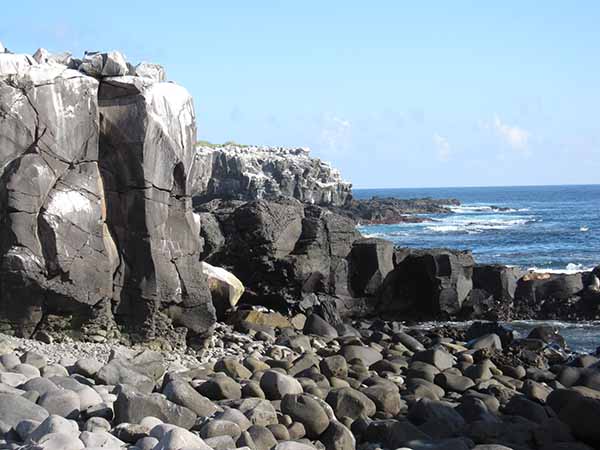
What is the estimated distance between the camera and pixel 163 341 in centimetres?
1527

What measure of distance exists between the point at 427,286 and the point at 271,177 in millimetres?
42183

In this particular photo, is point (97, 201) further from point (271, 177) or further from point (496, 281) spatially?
point (271, 177)

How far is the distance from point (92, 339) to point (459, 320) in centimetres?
1481

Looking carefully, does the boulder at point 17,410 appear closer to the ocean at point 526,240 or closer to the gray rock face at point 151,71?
the gray rock face at point 151,71

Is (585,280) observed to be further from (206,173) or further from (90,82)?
(90,82)

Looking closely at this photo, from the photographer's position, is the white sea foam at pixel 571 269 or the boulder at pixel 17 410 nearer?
the boulder at pixel 17 410

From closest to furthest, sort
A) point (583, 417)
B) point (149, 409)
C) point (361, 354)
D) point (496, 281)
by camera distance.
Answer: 1. point (149, 409)
2. point (583, 417)
3. point (361, 354)
4. point (496, 281)

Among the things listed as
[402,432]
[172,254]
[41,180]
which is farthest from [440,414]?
[41,180]

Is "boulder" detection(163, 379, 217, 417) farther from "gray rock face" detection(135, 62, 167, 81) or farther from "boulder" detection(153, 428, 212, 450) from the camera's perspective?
"gray rock face" detection(135, 62, 167, 81)

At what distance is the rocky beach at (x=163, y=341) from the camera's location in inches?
377

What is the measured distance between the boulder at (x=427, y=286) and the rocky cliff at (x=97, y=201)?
38.9 feet

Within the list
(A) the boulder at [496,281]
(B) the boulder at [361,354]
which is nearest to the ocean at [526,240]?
(A) the boulder at [496,281]

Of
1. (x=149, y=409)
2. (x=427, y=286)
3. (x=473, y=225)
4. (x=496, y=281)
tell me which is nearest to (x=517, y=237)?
(x=473, y=225)

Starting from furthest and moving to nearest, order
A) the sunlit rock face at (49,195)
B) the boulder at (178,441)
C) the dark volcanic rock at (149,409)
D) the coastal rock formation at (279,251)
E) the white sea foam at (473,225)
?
the white sea foam at (473,225), the coastal rock formation at (279,251), the sunlit rock face at (49,195), the dark volcanic rock at (149,409), the boulder at (178,441)
